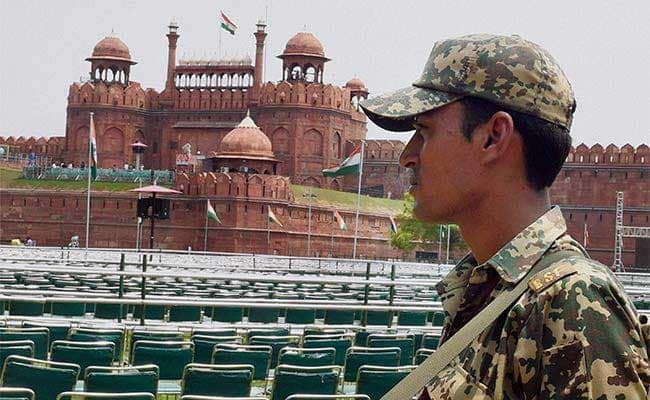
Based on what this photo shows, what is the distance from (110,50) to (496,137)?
71603mm

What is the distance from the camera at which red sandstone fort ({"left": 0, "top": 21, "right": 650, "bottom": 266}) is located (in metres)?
56.4

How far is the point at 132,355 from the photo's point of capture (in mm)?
6496

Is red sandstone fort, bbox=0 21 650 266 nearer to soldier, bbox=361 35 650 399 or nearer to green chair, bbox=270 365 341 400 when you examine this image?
green chair, bbox=270 365 341 400

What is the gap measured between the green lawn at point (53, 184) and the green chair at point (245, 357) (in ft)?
174

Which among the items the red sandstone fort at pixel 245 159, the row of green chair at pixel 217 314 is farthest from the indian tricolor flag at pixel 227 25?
the row of green chair at pixel 217 314

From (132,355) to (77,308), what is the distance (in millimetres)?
4083

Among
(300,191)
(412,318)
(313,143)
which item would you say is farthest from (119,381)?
(313,143)

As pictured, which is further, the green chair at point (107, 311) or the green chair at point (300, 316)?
the green chair at point (300, 316)

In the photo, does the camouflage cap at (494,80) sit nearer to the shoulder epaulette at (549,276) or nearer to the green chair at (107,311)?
the shoulder epaulette at (549,276)

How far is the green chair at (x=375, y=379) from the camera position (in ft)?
18.6

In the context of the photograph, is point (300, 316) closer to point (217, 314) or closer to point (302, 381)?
point (217, 314)

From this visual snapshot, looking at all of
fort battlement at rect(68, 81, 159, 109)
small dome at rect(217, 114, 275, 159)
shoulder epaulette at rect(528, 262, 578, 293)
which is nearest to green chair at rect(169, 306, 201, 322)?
shoulder epaulette at rect(528, 262, 578, 293)

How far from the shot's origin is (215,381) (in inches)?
209

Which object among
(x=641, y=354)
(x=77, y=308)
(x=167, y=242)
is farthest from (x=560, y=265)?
(x=167, y=242)
